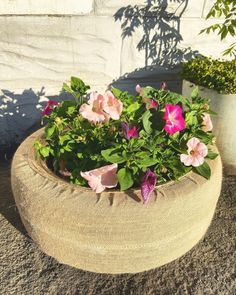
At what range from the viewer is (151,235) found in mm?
1762

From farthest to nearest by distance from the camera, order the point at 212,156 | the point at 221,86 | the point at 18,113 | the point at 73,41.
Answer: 1. the point at 18,113
2. the point at 73,41
3. the point at 221,86
4. the point at 212,156

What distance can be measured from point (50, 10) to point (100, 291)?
2.01 metres

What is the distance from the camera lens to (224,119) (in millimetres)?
2600

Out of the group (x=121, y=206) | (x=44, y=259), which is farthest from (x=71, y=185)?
(x=44, y=259)

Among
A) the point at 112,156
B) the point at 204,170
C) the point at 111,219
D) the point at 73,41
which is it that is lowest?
the point at 111,219

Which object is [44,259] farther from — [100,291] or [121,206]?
[121,206]

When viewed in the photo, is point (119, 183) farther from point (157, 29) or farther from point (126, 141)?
point (157, 29)

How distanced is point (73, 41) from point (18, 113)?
31.4 inches

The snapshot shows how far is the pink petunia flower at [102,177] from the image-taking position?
1711mm

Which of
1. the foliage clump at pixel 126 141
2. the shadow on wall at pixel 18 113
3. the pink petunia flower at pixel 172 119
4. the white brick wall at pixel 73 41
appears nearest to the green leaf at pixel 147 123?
the foliage clump at pixel 126 141

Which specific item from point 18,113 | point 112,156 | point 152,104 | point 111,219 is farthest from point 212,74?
point 18,113

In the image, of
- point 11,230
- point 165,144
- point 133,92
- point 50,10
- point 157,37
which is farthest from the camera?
point 133,92

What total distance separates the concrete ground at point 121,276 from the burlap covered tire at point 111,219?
0.40ft

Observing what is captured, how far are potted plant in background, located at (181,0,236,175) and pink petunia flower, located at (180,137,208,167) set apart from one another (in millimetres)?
857
